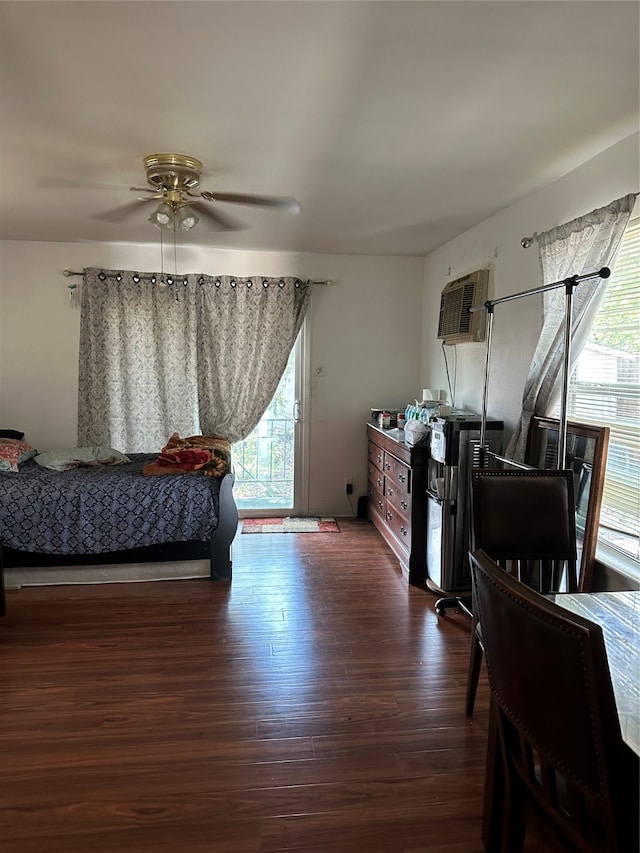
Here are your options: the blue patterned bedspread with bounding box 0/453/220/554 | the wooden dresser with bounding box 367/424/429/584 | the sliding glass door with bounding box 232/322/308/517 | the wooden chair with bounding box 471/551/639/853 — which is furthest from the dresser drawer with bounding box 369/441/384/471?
the wooden chair with bounding box 471/551/639/853

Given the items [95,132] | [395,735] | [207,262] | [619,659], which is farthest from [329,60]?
[207,262]

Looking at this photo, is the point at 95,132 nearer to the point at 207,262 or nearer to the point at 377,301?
the point at 207,262

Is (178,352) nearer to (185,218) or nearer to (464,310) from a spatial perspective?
(185,218)

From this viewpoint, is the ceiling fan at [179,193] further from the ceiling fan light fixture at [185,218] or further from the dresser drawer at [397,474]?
the dresser drawer at [397,474]

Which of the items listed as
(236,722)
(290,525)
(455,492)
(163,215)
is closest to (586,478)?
(455,492)

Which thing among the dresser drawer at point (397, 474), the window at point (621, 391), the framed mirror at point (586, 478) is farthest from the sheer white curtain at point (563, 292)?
the dresser drawer at point (397, 474)

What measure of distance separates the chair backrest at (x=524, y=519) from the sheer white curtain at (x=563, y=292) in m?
0.78

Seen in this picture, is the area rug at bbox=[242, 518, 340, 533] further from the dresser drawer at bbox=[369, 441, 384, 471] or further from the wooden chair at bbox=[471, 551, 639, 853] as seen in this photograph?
the wooden chair at bbox=[471, 551, 639, 853]

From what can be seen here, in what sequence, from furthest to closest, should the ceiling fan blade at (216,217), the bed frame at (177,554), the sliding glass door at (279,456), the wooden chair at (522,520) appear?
the sliding glass door at (279,456) → the bed frame at (177,554) → the ceiling fan blade at (216,217) → the wooden chair at (522,520)

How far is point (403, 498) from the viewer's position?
3783mm

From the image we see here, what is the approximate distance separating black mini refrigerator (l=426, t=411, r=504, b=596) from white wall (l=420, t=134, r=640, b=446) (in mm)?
233

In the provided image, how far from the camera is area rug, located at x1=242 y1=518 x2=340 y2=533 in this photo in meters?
4.59

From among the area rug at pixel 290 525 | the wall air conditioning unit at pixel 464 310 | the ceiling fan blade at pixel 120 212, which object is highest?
the ceiling fan blade at pixel 120 212

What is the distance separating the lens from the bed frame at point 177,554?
3.32 metres
